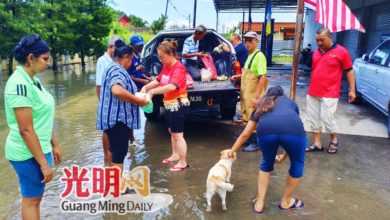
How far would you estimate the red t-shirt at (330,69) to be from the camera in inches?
Result: 178

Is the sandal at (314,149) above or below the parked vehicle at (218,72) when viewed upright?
below

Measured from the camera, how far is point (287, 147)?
9.71ft

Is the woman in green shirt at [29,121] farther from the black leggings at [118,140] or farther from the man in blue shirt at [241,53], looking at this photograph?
the man in blue shirt at [241,53]

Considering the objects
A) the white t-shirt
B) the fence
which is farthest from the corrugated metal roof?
the white t-shirt

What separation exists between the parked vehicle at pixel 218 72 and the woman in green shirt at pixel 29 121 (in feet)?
9.69

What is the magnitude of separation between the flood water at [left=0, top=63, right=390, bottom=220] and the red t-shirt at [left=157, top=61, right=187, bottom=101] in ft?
3.43

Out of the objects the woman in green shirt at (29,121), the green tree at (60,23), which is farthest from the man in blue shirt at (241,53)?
the green tree at (60,23)

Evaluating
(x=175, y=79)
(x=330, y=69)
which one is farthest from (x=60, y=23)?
(x=330, y=69)

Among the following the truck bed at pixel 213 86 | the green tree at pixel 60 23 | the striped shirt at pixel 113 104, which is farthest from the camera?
the green tree at pixel 60 23

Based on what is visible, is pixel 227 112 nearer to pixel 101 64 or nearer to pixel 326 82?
pixel 326 82

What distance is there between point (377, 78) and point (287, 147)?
431cm

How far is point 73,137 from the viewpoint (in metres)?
5.71

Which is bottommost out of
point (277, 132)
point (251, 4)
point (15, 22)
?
point (277, 132)

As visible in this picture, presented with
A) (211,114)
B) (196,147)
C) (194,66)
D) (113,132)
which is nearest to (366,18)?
(211,114)
